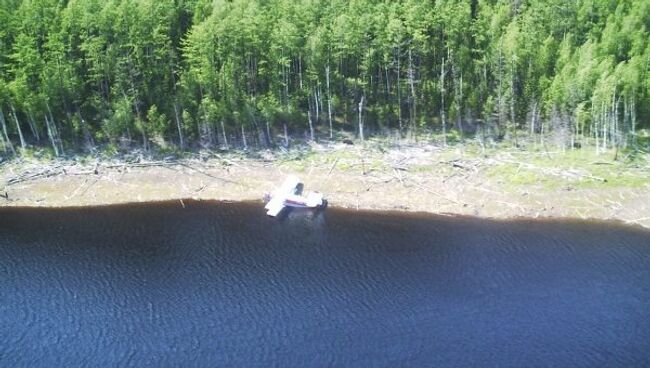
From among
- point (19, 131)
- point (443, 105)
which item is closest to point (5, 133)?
point (19, 131)

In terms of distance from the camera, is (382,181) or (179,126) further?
(179,126)

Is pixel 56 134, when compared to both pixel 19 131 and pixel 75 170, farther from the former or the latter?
pixel 75 170

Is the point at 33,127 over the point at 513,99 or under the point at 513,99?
over

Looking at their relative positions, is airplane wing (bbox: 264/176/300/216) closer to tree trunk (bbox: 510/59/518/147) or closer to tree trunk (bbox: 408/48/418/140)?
tree trunk (bbox: 408/48/418/140)

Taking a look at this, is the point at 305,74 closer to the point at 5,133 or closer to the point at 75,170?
the point at 75,170

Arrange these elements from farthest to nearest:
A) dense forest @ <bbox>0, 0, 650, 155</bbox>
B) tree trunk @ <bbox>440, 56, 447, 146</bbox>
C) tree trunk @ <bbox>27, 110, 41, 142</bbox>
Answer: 1. tree trunk @ <bbox>440, 56, 447, 146</bbox>
2. tree trunk @ <bbox>27, 110, 41, 142</bbox>
3. dense forest @ <bbox>0, 0, 650, 155</bbox>

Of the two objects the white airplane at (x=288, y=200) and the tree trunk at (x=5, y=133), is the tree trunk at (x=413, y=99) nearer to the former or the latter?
the white airplane at (x=288, y=200)

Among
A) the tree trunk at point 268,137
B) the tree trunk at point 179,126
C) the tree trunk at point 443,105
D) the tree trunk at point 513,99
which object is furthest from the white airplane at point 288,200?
the tree trunk at point 513,99

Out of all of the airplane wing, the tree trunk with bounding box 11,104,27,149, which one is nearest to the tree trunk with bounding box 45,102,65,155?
the tree trunk with bounding box 11,104,27,149
